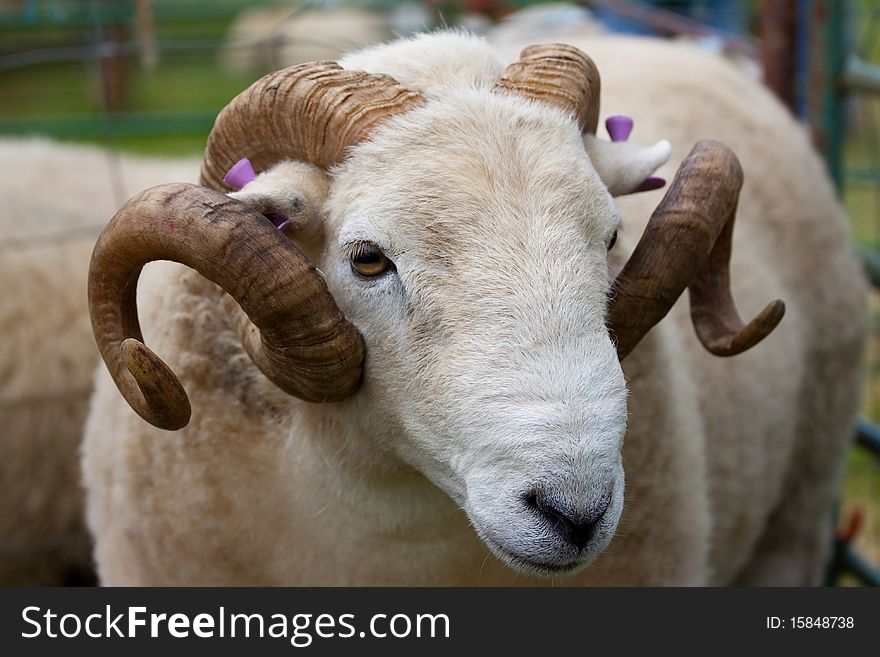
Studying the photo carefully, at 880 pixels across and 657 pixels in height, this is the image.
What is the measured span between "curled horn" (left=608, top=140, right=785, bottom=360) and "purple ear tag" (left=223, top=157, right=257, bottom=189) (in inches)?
31.8

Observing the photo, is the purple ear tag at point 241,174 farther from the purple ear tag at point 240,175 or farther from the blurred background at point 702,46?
the blurred background at point 702,46

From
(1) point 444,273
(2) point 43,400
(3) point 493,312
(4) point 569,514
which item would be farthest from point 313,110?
(2) point 43,400

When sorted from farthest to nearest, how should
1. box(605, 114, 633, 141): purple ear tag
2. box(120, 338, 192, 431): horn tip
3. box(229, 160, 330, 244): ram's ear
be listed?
box(605, 114, 633, 141): purple ear tag < box(229, 160, 330, 244): ram's ear < box(120, 338, 192, 431): horn tip

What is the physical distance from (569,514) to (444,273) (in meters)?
0.50

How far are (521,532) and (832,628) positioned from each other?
49.9 inches

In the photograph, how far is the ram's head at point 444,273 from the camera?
6.33ft

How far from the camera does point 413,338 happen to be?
208cm

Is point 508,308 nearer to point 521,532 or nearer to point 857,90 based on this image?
point 521,532

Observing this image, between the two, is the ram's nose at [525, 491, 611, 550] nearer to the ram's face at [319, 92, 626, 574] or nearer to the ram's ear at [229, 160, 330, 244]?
the ram's face at [319, 92, 626, 574]

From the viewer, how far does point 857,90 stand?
4242mm

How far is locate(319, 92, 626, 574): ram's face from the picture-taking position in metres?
1.90

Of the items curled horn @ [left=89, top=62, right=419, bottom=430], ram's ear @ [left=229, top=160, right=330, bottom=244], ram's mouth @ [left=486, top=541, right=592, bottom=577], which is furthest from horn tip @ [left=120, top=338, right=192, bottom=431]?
ram's mouth @ [left=486, top=541, right=592, bottom=577]

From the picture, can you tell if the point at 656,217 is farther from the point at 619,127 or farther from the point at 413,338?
the point at 413,338

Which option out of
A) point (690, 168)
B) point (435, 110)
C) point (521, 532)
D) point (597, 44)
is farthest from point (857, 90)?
point (521, 532)
